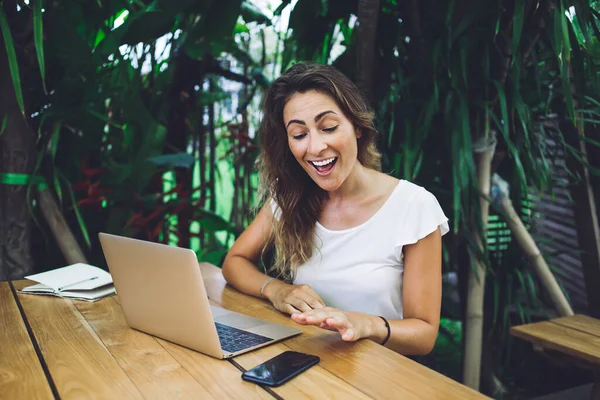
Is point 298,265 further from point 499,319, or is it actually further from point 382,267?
point 499,319

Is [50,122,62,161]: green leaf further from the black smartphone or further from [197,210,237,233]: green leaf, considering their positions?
the black smartphone

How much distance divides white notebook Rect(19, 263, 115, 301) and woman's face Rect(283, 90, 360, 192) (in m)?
0.67

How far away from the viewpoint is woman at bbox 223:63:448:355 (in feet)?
4.51

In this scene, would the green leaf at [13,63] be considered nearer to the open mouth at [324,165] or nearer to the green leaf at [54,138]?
the green leaf at [54,138]

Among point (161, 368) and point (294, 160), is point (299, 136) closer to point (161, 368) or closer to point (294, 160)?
point (294, 160)

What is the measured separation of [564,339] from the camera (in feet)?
4.75

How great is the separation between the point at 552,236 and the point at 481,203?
33.1 inches

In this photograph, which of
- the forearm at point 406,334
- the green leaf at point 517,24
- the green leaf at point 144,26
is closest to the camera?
the forearm at point 406,334

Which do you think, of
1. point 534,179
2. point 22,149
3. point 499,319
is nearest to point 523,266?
point 499,319

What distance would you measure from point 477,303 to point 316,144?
1.05 meters

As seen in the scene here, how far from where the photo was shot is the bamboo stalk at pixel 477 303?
6.80ft

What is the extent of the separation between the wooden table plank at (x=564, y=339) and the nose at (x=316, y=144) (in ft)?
2.57

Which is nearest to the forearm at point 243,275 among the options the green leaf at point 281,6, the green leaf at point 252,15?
the green leaf at point 281,6

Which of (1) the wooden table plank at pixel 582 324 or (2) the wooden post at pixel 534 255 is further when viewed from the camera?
(2) the wooden post at pixel 534 255
